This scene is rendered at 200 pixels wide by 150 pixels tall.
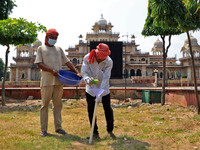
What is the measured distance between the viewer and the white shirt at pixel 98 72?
315 cm

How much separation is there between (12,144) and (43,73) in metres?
1.28

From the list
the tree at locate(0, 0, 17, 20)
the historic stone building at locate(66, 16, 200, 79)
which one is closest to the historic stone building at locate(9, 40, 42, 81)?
the historic stone building at locate(66, 16, 200, 79)

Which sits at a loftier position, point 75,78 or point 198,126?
point 75,78

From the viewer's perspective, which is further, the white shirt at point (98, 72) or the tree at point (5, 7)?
the tree at point (5, 7)

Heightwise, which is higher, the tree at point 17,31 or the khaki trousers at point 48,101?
the tree at point 17,31

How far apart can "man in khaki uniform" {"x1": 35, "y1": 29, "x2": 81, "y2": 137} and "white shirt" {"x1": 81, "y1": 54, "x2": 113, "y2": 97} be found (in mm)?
548

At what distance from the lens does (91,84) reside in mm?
3021

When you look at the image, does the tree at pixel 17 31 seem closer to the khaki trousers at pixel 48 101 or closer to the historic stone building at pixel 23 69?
the khaki trousers at pixel 48 101

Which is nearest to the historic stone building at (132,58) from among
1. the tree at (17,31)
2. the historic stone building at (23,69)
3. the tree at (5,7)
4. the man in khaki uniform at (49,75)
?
the historic stone building at (23,69)

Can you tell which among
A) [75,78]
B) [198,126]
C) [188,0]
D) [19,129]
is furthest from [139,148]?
[188,0]

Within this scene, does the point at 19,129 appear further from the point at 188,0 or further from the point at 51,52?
the point at 188,0

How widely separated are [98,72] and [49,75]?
2.98 feet

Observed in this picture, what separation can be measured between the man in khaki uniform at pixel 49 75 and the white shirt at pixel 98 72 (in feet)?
1.80

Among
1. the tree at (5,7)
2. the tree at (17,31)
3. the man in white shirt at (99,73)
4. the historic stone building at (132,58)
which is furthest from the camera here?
the historic stone building at (132,58)
